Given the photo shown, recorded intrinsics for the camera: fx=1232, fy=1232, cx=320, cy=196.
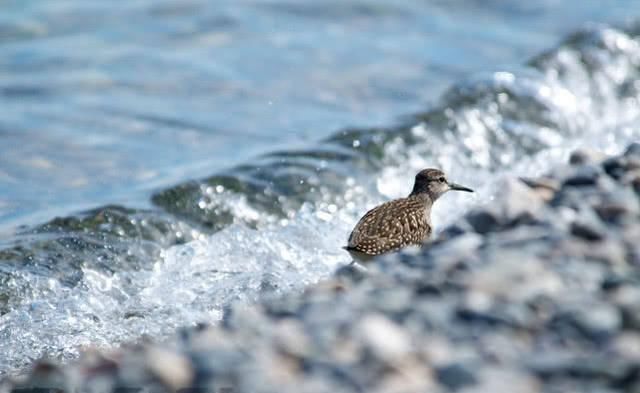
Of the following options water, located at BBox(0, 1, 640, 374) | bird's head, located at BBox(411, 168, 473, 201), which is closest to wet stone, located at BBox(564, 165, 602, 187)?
water, located at BBox(0, 1, 640, 374)

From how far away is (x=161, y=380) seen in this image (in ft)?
12.9

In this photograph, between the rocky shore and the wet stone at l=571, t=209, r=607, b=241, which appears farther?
the wet stone at l=571, t=209, r=607, b=241

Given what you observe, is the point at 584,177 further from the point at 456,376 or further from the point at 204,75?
the point at 204,75

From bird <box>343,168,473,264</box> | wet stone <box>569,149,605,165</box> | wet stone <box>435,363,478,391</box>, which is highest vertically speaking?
wet stone <box>569,149,605,165</box>

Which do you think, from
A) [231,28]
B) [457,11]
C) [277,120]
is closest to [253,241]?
[277,120]

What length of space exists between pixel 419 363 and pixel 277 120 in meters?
7.28

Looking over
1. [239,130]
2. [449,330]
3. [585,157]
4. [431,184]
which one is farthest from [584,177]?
[239,130]

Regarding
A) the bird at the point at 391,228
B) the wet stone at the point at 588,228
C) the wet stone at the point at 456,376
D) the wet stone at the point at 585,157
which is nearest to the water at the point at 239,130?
the bird at the point at 391,228

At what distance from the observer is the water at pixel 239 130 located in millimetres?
7555

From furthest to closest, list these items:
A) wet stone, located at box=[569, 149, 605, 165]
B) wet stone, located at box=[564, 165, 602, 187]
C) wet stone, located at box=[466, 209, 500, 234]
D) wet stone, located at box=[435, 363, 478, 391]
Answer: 1. wet stone, located at box=[569, 149, 605, 165]
2. wet stone, located at box=[564, 165, 602, 187]
3. wet stone, located at box=[466, 209, 500, 234]
4. wet stone, located at box=[435, 363, 478, 391]

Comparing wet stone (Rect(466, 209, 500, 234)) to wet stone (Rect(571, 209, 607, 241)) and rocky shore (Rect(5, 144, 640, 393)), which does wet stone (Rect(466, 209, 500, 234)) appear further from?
wet stone (Rect(571, 209, 607, 241))

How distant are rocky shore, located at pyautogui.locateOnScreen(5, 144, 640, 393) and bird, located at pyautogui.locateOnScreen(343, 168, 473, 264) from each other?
2.18m

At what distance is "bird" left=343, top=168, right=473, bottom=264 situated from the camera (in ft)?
22.9

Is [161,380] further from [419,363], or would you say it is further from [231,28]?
[231,28]
